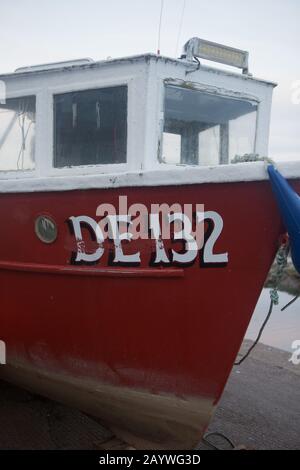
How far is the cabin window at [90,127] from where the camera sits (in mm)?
3162

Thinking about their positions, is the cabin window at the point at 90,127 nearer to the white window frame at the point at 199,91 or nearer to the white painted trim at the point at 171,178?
the white window frame at the point at 199,91

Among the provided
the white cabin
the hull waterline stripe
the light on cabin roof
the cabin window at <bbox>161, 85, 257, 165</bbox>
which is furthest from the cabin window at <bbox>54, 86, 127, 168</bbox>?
the hull waterline stripe

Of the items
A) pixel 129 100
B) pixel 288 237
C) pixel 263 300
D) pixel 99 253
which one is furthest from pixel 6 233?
pixel 263 300

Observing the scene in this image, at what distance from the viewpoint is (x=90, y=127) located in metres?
3.25

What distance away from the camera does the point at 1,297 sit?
3299 millimetres

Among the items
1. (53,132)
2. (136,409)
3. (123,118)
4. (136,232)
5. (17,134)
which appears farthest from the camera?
(17,134)

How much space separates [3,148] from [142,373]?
209 cm

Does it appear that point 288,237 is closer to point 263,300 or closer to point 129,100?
point 129,100

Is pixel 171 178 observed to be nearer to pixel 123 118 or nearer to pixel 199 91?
pixel 123 118

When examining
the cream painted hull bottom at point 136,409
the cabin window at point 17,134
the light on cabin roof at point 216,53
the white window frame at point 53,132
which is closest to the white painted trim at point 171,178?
the white window frame at point 53,132

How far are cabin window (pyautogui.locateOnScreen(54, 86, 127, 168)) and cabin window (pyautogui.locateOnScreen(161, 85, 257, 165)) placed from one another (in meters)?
0.32

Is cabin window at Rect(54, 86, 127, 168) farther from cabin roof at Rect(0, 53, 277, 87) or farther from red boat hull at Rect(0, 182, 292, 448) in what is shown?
red boat hull at Rect(0, 182, 292, 448)

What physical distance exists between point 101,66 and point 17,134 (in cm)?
89

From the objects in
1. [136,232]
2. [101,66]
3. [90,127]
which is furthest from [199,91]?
[136,232]
